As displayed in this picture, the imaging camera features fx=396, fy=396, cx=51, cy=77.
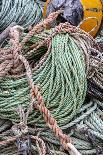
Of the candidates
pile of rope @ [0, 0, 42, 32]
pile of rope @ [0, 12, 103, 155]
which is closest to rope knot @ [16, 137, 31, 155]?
pile of rope @ [0, 12, 103, 155]

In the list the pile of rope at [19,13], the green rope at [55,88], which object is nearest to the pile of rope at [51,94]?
the green rope at [55,88]

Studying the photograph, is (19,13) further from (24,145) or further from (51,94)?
(24,145)

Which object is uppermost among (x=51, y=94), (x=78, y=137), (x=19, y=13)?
(x=19, y=13)

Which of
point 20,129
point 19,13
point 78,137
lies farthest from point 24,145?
point 19,13

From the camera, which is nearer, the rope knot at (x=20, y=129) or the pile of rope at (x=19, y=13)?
the rope knot at (x=20, y=129)

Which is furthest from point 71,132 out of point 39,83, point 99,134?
point 39,83

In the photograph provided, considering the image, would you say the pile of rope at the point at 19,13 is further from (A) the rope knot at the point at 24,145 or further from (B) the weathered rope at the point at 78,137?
(A) the rope knot at the point at 24,145
